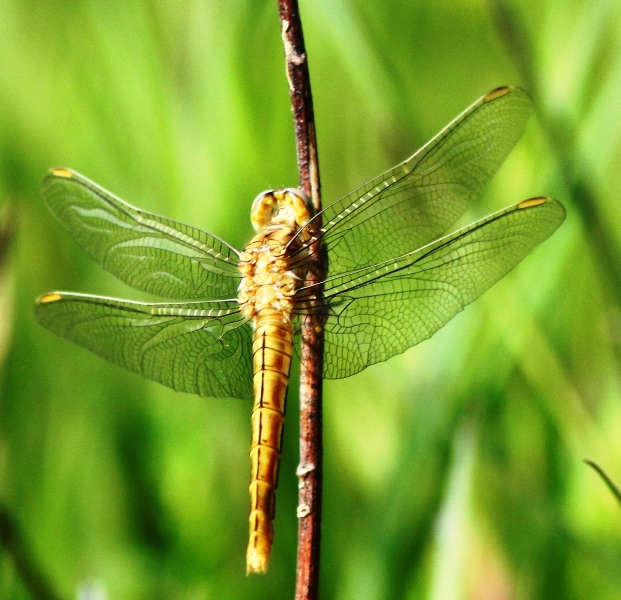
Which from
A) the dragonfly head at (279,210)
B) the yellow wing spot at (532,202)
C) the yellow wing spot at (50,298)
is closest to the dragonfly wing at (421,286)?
the yellow wing spot at (532,202)

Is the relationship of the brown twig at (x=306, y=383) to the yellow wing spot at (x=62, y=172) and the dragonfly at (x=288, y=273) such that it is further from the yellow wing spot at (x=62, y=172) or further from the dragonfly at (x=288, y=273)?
the yellow wing spot at (x=62, y=172)

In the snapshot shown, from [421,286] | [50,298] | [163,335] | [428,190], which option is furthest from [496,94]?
[50,298]

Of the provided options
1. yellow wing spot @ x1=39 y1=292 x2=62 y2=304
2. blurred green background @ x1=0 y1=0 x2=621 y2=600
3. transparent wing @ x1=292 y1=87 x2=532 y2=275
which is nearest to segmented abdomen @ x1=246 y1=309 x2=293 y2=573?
transparent wing @ x1=292 y1=87 x2=532 y2=275

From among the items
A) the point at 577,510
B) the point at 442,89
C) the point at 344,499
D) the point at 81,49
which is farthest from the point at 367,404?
the point at 81,49

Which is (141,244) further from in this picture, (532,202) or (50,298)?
(532,202)

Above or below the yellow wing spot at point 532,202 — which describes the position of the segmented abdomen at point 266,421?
below

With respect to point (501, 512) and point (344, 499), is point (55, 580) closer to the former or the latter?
point (344, 499)
